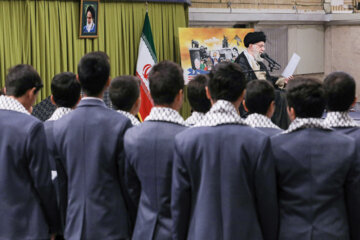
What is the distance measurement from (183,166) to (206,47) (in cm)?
561

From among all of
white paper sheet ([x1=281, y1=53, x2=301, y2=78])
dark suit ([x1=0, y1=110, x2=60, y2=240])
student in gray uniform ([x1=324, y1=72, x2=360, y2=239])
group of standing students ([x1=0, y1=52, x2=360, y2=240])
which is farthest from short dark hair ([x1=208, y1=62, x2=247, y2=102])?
white paper sheet ([x1=281, y1=53, x2=301, y2=78])

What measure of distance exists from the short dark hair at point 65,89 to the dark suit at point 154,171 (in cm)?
83

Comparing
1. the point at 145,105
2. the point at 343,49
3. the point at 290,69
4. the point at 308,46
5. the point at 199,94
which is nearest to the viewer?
the point at 199,94

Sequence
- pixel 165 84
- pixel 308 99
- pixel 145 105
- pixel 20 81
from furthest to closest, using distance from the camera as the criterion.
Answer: pixel 145 105, pixel 20 81, pixel 165 84, pixel 308 99

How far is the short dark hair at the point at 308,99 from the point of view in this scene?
241cm

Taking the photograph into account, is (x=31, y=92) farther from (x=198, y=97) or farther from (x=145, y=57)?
(x=145, y=57)

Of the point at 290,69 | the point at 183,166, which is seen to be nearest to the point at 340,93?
the point at 183,166

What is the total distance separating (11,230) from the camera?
8.85 feet

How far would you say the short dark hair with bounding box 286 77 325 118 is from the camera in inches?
94.7

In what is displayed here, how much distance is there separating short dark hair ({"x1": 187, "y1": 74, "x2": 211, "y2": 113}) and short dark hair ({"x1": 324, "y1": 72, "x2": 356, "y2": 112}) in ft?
2.43

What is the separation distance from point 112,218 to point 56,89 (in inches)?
38.7

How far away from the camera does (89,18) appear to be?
714 centimetres

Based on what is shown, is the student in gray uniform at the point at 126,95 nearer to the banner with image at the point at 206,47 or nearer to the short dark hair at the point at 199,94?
the short dark hair at the point at 199,94

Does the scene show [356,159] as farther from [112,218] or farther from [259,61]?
[259,61]
